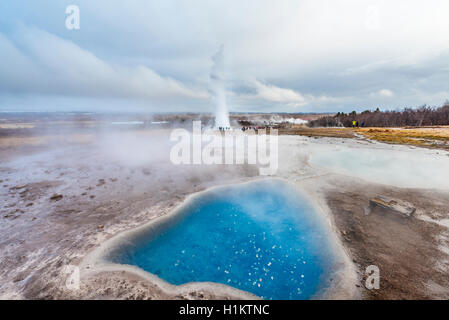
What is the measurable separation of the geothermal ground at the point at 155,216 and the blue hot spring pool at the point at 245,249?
0.60 m

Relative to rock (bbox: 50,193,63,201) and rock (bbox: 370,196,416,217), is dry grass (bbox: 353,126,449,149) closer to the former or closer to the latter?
rock (bbox: 370,196,416,217)

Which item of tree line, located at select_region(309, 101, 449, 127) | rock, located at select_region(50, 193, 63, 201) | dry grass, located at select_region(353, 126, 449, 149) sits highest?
tree line, located at select_region(309, 101, 449, 127)

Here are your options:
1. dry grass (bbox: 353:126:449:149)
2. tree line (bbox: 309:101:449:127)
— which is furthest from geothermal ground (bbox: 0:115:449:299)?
tree line (bbox: 309:101:449:127)

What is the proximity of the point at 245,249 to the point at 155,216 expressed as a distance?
3.95m

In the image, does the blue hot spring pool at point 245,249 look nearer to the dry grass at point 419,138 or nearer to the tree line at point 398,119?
the dry grass at point 419,138

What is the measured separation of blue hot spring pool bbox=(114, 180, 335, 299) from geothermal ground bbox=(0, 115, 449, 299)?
1.96 ft

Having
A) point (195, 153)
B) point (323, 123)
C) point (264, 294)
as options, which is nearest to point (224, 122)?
point (195, 153)

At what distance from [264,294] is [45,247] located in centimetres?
680

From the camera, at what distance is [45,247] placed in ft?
18.9

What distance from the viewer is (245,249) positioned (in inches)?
235

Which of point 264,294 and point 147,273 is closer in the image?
point 264,294

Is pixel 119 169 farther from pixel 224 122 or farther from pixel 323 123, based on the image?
pixel 323 123

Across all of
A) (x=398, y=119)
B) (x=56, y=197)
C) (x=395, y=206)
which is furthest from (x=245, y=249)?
(x=398, y=119)

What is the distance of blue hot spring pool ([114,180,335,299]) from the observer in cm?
482
